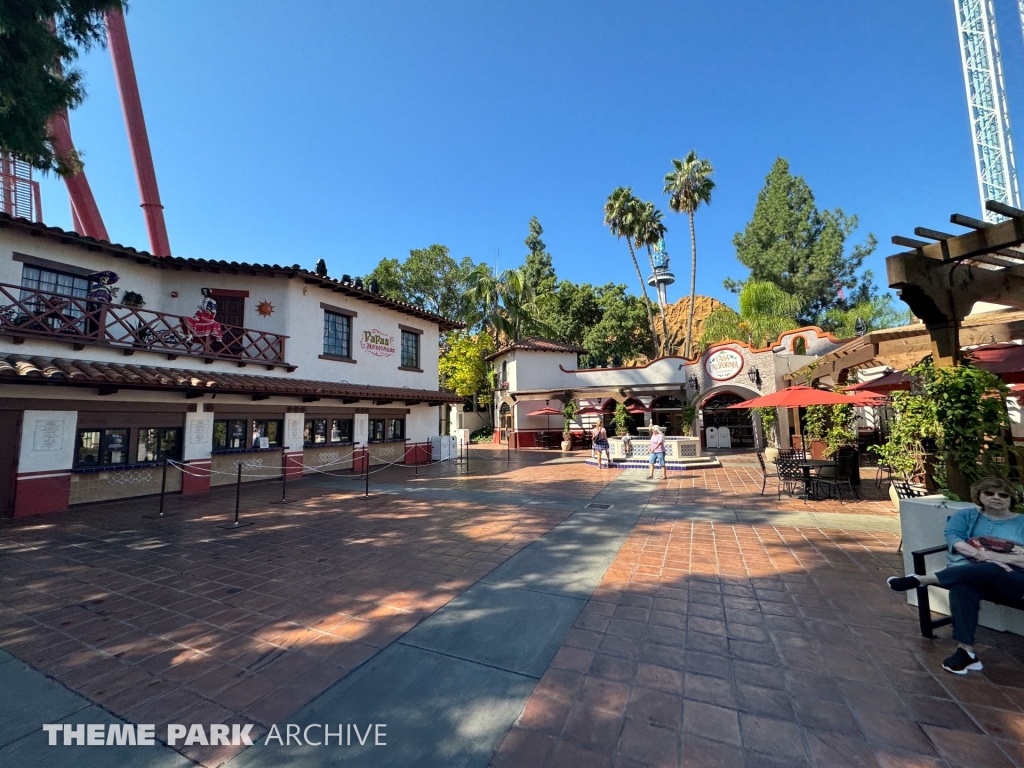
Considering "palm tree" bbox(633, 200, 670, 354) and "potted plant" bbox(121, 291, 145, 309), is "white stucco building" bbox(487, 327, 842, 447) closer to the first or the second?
"palm tree" bbox(633, 200, 670, 354)

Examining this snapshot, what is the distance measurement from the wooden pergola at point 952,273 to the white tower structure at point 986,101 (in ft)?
100

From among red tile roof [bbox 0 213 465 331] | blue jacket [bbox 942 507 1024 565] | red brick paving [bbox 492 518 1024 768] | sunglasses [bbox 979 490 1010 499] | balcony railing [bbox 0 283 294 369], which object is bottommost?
red brick paving [bbox 492 518 1024 768]

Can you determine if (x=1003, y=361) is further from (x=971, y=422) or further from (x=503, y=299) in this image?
(x=503, y=299)

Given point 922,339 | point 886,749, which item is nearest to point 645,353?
point 922,339

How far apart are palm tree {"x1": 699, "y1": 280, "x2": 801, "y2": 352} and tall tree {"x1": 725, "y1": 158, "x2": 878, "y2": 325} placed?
43.4 ft

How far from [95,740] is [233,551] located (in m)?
4.14

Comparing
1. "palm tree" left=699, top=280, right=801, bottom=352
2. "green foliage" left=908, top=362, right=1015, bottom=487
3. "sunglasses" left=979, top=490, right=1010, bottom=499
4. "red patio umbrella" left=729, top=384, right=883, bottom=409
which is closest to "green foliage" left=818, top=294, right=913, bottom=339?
"palm tree" left=699, top=280, right=801, bottom=352

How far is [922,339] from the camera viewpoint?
866 centimetres

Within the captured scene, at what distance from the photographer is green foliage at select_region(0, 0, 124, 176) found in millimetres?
7617

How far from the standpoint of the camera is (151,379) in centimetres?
962

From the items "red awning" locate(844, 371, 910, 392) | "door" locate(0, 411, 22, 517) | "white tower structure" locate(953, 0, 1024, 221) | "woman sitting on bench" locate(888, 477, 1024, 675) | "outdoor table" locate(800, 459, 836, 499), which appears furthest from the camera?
"white tower structure" locate(953, 0, 1024, 221)

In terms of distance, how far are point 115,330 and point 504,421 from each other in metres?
20.9

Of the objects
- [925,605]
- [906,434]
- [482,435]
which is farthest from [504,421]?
[925,605]

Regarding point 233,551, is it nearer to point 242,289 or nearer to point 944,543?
point 944,543
